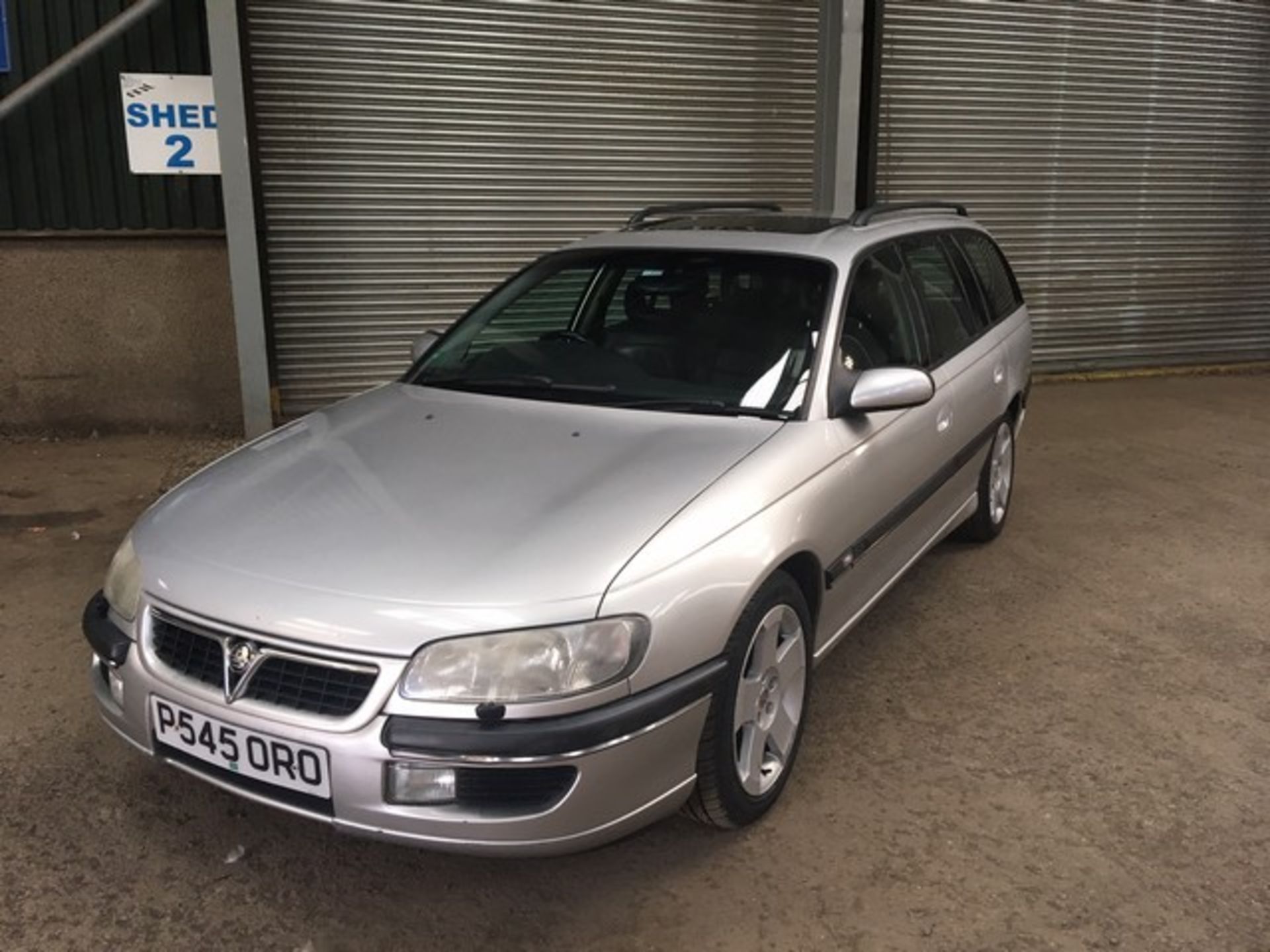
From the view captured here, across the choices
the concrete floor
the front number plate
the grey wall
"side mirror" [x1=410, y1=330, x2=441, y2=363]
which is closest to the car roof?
"side mirror" [x1=410, y1=330, x2=441, y2=363]

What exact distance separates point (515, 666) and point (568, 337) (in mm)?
1743

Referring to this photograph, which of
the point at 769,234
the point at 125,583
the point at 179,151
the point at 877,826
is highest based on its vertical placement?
the point at 179,151

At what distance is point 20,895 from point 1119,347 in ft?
31.0

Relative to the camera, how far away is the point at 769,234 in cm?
374

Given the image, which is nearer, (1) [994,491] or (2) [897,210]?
(2) [897,210]

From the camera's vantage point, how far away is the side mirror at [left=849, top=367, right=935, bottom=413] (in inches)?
122

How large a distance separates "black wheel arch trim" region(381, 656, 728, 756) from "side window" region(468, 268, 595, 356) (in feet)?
5.99

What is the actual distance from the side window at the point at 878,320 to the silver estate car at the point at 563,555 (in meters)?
0.01

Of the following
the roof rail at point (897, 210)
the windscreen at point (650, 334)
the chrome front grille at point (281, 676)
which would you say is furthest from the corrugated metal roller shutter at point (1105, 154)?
the chrome front grille at point (281, 676)

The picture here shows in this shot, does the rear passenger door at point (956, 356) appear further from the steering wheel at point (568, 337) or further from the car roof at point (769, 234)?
the steering wheel at point (568, 337)

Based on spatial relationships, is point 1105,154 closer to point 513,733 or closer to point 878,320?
point 878,320

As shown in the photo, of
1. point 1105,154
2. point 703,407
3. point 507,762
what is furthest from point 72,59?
point 1105,154

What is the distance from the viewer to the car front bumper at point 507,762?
216cm

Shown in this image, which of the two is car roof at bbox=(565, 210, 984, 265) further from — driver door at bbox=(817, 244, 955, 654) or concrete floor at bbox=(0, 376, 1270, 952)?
concrete floor at bbox=(0, 376, 1270, 952)
